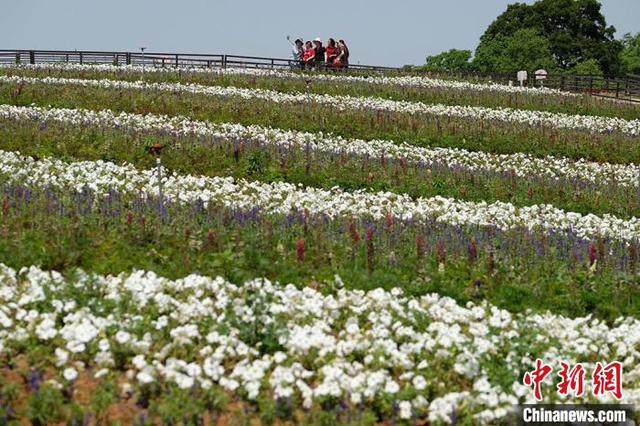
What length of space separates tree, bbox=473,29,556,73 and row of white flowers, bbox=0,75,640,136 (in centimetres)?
5262

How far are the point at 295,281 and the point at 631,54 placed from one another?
4954 inches

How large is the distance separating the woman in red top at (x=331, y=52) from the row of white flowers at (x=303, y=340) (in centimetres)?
3915

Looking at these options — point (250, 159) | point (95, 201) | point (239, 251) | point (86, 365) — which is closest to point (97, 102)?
point (250, 159)

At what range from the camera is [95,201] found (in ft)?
41.1

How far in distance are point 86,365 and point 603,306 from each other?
234 inches

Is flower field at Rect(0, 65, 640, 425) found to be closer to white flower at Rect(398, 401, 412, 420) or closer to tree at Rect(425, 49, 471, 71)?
white flower at Rect(398, 401, 412, 420)

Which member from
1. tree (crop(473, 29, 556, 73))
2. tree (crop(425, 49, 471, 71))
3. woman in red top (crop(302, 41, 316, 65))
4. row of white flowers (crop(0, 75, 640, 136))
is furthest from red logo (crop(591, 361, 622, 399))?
tree (crop(425, 49, 471, 71))

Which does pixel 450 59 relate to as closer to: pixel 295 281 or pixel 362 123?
pixel 362 123

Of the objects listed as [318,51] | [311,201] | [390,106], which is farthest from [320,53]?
[311,201]

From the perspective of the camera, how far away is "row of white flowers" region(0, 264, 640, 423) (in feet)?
23.1

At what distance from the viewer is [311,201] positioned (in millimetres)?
14133

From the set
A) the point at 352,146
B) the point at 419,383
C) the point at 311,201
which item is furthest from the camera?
the point at 352,146

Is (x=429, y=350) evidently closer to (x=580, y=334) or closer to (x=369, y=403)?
(x=369, y=403)

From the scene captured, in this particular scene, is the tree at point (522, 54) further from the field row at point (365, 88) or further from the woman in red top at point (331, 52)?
the field row at point (365, 88)
